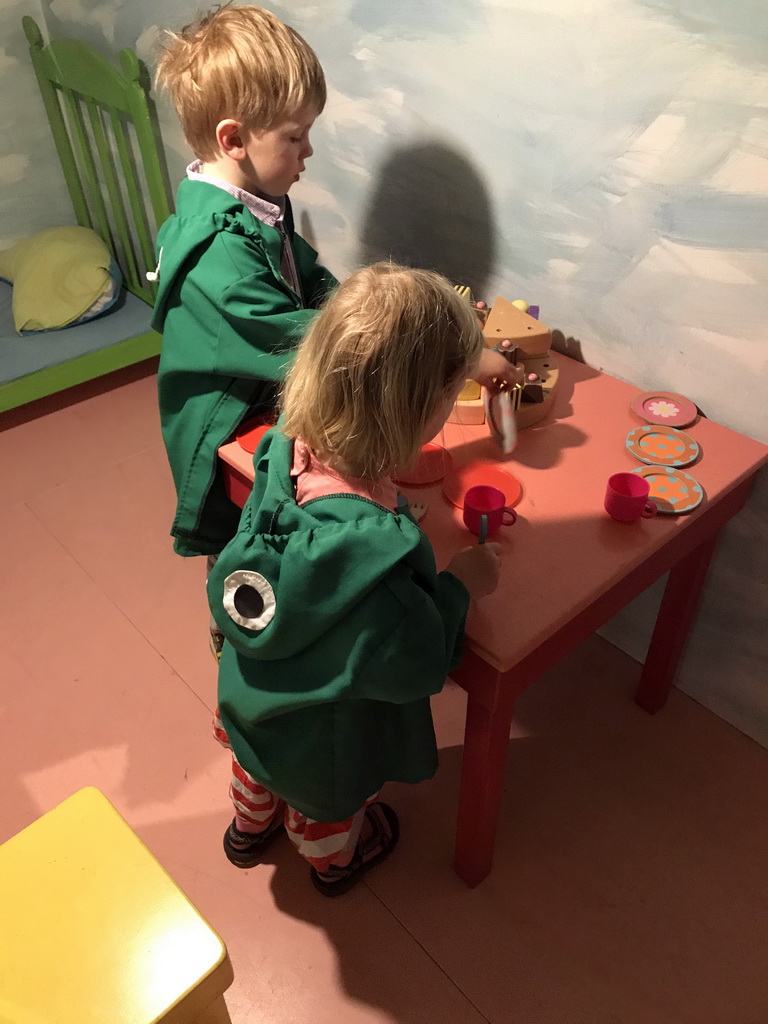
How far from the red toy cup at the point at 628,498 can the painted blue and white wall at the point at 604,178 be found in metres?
0.25

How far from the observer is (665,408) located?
1.15 metres

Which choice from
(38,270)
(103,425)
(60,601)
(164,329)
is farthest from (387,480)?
(38,270)

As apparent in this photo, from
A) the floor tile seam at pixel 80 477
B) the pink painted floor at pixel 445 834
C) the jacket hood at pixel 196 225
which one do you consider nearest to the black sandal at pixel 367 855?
the pink painted floor at pixel 445 834

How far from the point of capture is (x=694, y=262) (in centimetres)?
106

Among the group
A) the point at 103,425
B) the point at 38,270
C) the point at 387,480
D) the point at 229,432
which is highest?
the point at 387,480

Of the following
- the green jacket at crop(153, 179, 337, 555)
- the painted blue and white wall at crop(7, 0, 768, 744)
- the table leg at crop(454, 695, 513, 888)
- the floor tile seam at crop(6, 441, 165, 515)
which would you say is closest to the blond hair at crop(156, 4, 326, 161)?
the green jacket at crop(153, 179, 337, 555)

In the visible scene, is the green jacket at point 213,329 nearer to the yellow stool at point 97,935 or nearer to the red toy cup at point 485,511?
the red toy cup at point 485,511

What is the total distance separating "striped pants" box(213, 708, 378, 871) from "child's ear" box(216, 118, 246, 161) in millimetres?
821

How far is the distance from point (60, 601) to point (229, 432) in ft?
2.50

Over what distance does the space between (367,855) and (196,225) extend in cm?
95

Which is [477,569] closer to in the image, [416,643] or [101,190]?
[416,643]

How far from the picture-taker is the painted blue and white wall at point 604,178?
0.97 metres

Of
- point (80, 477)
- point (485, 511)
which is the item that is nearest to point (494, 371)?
point (485, 511)

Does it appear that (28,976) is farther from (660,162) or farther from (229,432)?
(660,162)
